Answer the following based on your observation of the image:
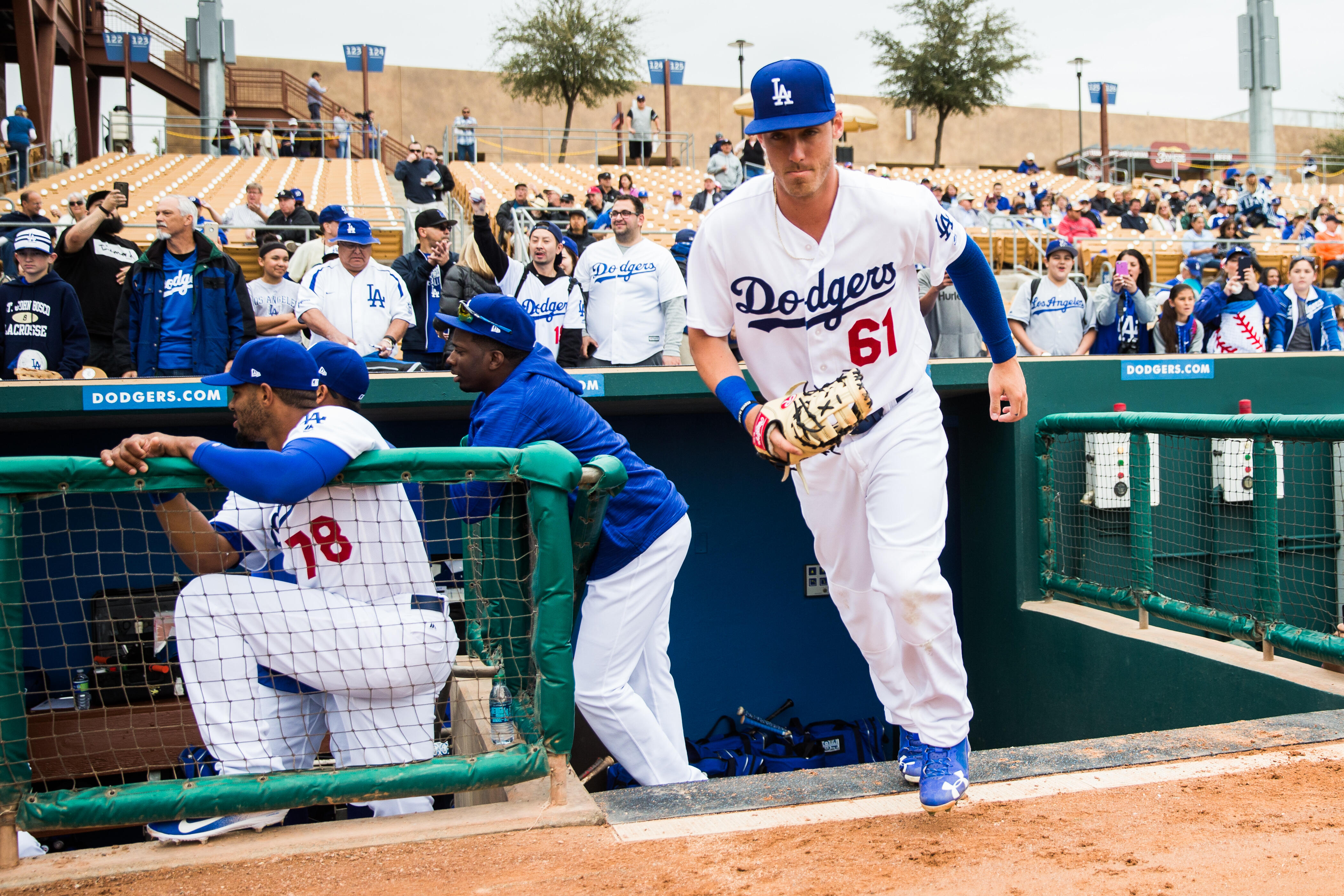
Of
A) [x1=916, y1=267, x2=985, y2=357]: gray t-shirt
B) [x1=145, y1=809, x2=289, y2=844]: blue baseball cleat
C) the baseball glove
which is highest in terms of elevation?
[x1=916, y1=267, x2=985, y2=357]: gray t-shirt

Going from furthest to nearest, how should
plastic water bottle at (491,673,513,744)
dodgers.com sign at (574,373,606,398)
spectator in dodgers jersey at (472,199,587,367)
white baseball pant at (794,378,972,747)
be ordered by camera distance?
spectator in dodgers jersey at (472,199,587,367) < dodgers.com sign at (574,373,606,398) < plastic water bottle at (491,673,513,744) < white baseball pant at (794,378,972,747)

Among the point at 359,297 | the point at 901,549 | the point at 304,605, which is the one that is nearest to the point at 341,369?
the point at 304,605

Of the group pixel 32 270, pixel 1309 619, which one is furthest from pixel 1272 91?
pixel 32 270

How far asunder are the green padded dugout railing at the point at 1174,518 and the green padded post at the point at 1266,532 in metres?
0.39

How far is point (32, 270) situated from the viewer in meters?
5.45

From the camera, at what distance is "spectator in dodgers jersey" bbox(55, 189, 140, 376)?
6051 mm

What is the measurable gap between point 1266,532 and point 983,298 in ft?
7.21

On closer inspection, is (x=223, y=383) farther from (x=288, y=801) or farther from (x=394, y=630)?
(x=288, y=801)

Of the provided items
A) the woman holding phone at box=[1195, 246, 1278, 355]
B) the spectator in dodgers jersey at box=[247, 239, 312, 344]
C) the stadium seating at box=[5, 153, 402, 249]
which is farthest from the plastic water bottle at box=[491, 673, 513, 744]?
the stadium seating at box=[5, 153, 402, 249]

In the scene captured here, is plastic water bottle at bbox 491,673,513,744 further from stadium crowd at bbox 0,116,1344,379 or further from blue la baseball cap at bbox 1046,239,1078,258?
Result: blue la baseball cap at bbox 1046,239,1078,258

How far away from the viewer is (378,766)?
2.58 metres

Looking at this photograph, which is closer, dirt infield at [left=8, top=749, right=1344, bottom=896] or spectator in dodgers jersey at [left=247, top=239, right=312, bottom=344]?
dirt infield at [left=8, top=749, right=1344, bottom=896]

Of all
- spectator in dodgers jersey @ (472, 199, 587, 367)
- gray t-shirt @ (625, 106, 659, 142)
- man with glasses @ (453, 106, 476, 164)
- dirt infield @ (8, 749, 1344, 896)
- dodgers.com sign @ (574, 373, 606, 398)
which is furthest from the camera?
gray t-shirt @ (625, 106, 659, 142)

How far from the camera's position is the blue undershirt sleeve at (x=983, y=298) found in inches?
112
